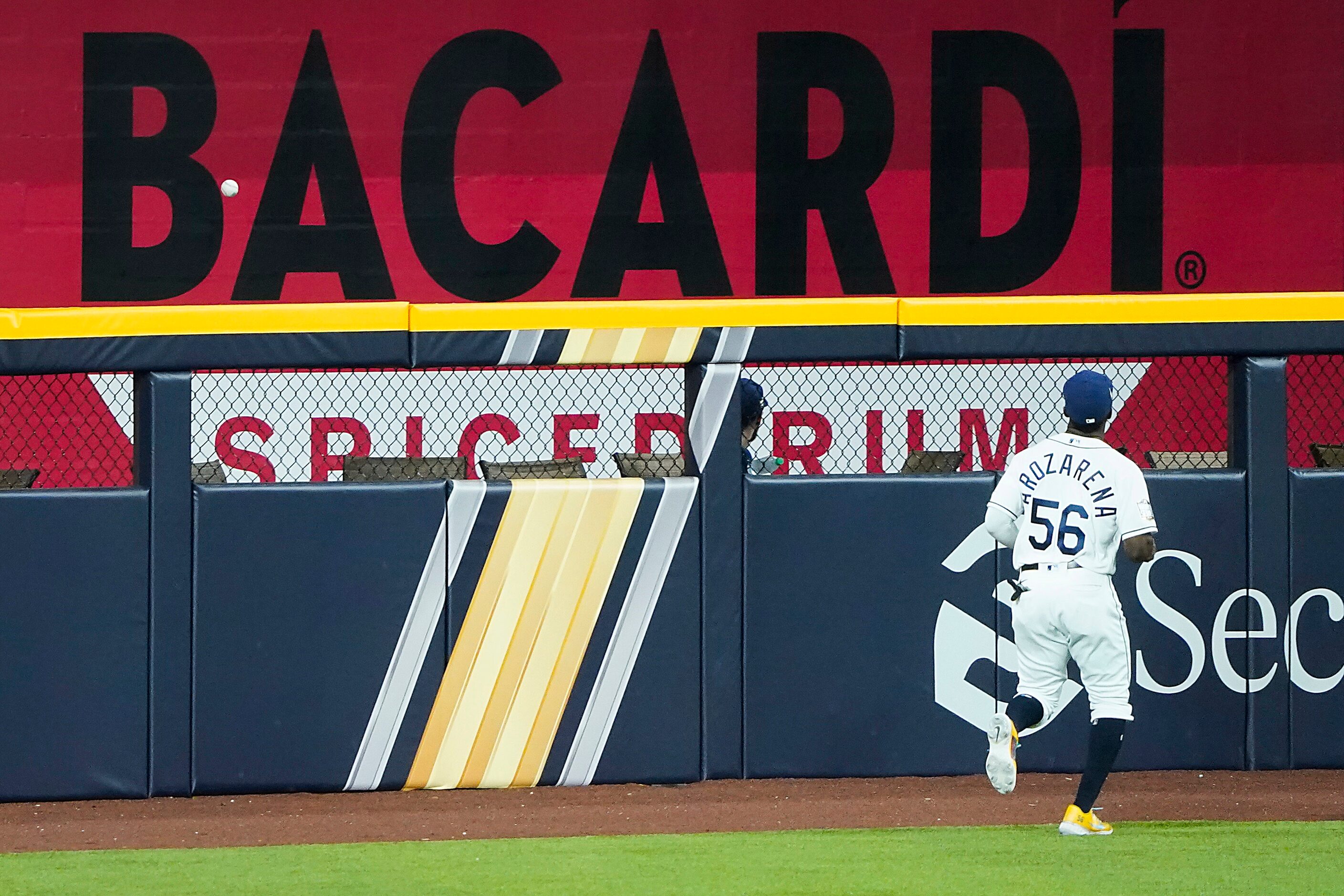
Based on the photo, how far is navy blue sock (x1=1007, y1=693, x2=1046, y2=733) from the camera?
577cm

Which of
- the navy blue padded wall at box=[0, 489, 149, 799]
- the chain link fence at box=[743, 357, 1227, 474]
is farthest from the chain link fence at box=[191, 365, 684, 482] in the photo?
the navy blue padded wall at box=[0, 489, 149, 799]

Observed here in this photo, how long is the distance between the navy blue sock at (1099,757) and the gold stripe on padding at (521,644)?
203cm

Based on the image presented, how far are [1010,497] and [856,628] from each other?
1278 millimetres

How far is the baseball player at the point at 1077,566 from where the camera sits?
5668 millimetres

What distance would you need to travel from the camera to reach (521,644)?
22.2 ft

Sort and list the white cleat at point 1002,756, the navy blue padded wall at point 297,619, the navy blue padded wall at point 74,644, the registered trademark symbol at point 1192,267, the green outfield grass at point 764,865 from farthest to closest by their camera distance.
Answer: the registered trademark symbol at point 1192,267 < the navy blue padded wall at point 297,619 < the navy blue padded wall at point 74,644 < the white cleat at point 1002,756 < the green outfield grass at point 764,865

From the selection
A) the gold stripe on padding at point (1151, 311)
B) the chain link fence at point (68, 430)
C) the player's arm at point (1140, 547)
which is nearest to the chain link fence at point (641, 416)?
the chain link fence at point (68, 430)

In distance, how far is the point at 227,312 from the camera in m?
6.67

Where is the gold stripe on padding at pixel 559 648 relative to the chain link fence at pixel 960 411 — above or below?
below

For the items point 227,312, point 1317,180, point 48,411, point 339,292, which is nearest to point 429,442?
point 339,292

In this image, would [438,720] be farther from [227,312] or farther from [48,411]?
[48,411]

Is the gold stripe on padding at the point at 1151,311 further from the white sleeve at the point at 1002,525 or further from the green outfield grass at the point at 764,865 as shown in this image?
the green outfield grass at the point at 764,865

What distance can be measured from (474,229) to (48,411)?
2739 mm

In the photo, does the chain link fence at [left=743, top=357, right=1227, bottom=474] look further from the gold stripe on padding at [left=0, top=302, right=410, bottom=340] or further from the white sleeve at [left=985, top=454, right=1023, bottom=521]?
the white sleeve at [left=985, top=454, right=1023, bottom=521]
